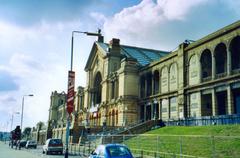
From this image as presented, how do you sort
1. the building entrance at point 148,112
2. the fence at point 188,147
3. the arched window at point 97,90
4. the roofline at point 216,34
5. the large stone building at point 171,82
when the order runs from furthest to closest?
the arched window at point 97,90 → the building entrance at point 148,112 → the large stone building at point 171,82 → the roofline at point 216,34 → the fence at point 188,147

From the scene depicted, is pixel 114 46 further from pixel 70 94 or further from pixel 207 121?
pixel 70 94

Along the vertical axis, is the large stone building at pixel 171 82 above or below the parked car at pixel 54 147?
above

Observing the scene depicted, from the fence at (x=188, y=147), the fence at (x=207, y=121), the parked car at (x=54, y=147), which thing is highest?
the fence at (x=207, y=121)

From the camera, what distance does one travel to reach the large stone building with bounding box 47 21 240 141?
41281 millimetres

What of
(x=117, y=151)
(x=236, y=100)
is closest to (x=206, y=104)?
(x=236, y=100)

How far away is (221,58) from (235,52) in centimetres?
292

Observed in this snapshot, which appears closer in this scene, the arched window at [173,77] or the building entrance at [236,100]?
the building entrance at [236,100]

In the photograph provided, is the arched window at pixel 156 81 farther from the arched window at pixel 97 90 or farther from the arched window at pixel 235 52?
the arched window at pixel 97 90

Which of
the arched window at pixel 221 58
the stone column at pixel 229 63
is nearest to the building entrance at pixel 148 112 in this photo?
the arched window at pixel 221 58

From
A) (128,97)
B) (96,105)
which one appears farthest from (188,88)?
(96,105)

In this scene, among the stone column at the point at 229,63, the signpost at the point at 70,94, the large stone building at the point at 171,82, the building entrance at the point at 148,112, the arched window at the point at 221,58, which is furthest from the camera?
the building entrance at the point at 148,112

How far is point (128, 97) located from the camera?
6244 cm

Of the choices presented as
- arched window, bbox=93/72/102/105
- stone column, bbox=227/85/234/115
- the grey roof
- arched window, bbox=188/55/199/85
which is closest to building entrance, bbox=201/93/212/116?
arched window, bbox=188/55/199/85

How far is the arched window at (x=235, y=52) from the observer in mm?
40312
